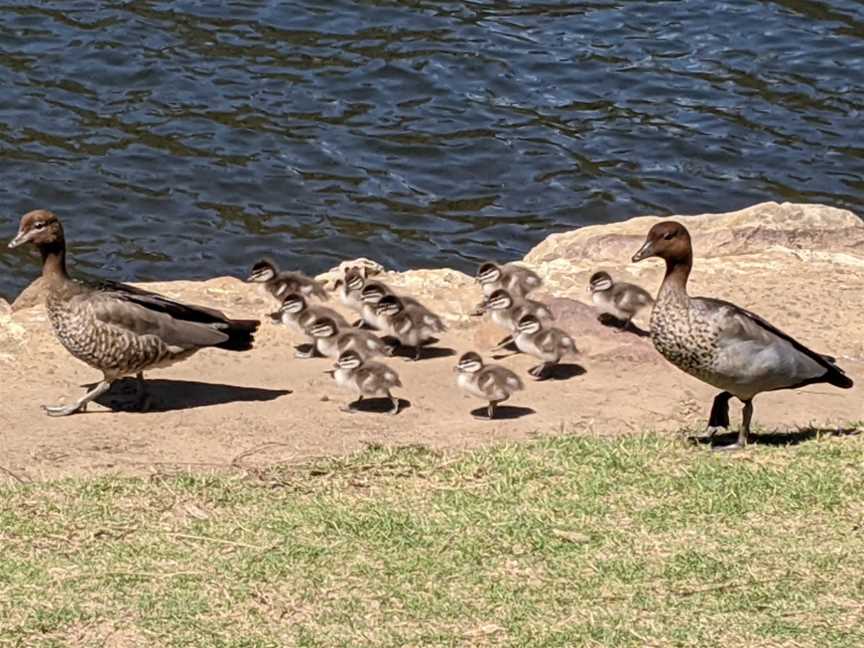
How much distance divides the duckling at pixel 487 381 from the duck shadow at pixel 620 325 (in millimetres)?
1538

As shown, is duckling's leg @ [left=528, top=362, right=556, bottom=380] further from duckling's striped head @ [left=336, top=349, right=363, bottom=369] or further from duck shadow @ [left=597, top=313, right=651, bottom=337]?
duckling's striped head @ [left=336, top=349, right=363, bottom=369]

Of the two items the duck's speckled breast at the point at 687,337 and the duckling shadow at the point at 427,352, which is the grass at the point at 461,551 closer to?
the duck's speckled breast at the point at 687,337

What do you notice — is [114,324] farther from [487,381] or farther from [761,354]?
[761,354]

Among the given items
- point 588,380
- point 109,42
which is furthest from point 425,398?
point 109,42

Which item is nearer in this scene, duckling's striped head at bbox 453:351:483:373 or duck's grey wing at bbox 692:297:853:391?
duck's grey wing at bbox 692:297:853:391

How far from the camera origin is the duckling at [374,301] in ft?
38.5

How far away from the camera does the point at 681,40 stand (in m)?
20.7

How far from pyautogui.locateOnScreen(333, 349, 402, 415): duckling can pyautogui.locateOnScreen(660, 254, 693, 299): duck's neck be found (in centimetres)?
191

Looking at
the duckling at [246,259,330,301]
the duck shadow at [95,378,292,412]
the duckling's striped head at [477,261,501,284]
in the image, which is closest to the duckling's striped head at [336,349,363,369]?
the duck shadow at [95,378,292,412]

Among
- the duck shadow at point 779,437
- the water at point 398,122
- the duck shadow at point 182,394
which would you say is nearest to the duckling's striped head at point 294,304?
the duck shadow at point 182,394

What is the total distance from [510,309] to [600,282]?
749 millimetres

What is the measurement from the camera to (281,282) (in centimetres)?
1241

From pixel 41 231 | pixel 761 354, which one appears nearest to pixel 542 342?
pixel 761 354

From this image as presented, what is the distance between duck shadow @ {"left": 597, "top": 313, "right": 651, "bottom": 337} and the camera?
11992mm
